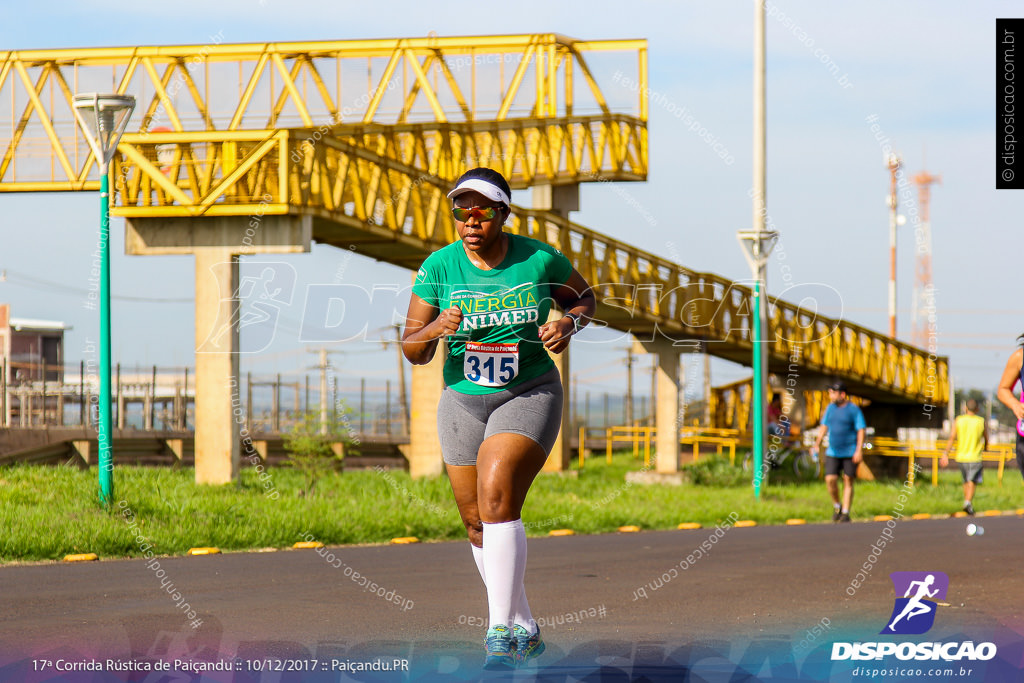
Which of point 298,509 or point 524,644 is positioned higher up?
point 524,644

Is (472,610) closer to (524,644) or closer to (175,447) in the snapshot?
(524,644)

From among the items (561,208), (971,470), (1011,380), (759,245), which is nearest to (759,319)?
(759,245)

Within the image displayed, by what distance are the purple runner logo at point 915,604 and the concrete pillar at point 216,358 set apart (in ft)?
37.8

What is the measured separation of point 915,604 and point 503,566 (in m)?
3.51

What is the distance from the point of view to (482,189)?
589 centimetres

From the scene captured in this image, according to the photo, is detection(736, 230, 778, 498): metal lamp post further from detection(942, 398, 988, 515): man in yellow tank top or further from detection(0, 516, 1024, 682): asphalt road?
detection(0, 516, 1024, 682): asphalt road

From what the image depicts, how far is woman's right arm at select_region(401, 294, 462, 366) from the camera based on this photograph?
5.72 meters

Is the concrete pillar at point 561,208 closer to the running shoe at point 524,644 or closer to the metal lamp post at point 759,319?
the metal lamp post at point 759,319

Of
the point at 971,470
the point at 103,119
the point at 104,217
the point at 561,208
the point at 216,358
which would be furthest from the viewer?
the point at 561,208

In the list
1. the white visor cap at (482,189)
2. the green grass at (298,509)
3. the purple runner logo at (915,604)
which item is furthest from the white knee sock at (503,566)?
the green grass at (298,509)

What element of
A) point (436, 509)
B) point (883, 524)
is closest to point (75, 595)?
point (436, 509)

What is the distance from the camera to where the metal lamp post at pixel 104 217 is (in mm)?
14117

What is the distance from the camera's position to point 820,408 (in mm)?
37188

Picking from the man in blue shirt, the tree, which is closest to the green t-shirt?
the tree
